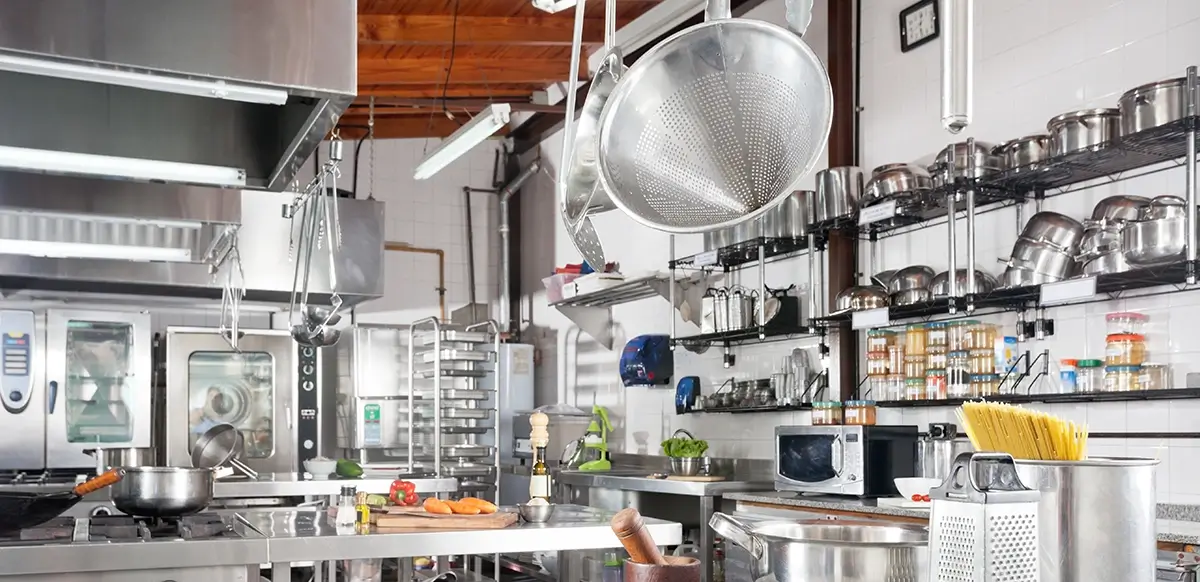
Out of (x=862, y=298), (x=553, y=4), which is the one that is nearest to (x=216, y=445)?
(x=862, y=298)

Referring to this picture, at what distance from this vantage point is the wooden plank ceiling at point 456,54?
6.96 meters

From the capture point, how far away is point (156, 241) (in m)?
5.29

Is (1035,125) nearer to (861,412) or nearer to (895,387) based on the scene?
(895,387)

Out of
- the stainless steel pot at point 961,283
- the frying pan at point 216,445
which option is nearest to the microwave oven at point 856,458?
the stainless steel pot at point 961,283

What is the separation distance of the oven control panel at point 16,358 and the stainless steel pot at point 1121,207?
625cm

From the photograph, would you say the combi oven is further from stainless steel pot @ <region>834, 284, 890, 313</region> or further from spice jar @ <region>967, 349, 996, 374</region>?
spice jar @ <region>967, 349, 996, 374</region>

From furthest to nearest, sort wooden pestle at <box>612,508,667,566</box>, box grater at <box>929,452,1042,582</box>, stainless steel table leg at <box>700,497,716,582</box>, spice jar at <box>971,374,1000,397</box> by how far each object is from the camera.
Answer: stainless steel table leg at <box>700,497,716,582</box>, spice jar at <box>971,374,1000,397</box>, wooden pestle at <box>612,508,667,566</box>, box grater at <box>929,452,1042,582</box>

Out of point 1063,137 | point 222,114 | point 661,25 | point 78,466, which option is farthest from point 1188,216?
point 78,466

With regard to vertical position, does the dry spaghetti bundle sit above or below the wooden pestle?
above

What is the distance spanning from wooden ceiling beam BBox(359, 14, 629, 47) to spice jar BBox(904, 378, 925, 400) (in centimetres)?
333

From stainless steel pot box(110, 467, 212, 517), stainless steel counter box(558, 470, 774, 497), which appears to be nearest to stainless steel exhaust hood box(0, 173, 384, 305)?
stainless steel pot box(110, 467, 212, 517)

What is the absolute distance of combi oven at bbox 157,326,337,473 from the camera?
7.73 meters

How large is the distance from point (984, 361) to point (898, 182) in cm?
85

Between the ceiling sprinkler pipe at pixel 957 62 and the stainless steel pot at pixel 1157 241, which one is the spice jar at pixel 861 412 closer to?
the stainless steel pot at pixel 1157 241
